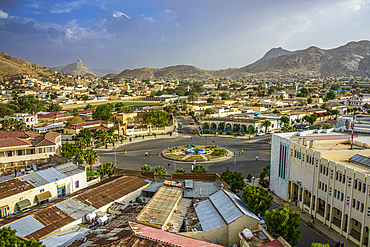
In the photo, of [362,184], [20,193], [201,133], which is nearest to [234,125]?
[201,133]

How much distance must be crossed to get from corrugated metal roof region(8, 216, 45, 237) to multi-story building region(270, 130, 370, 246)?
22191 mm

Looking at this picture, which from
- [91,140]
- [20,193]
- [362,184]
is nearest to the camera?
[362,184]

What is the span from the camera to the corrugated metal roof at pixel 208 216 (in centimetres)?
1687

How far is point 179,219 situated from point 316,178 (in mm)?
13382

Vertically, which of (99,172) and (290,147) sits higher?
(290,147)

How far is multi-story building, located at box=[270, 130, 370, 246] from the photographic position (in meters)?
18.4

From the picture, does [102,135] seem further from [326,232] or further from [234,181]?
[326,232]

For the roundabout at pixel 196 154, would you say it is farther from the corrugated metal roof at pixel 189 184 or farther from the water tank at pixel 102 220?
the water tank at pixel 102 220

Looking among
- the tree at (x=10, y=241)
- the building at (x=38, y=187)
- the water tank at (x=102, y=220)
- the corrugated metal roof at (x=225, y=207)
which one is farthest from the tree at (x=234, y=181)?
the tree at (x=10, y=241)

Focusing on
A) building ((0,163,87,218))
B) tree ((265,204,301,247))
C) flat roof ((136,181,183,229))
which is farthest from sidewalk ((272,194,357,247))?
building ((0,163,87,218))

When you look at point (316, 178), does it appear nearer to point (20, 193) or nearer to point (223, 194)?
point (223, 194)

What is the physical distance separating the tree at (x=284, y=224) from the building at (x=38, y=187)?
60.0 feet

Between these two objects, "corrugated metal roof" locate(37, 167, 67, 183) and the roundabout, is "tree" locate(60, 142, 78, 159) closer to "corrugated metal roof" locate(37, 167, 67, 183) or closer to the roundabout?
"corrugated metal roof" locate(37, 167, 67, 183)

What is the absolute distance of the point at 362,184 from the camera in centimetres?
1788
